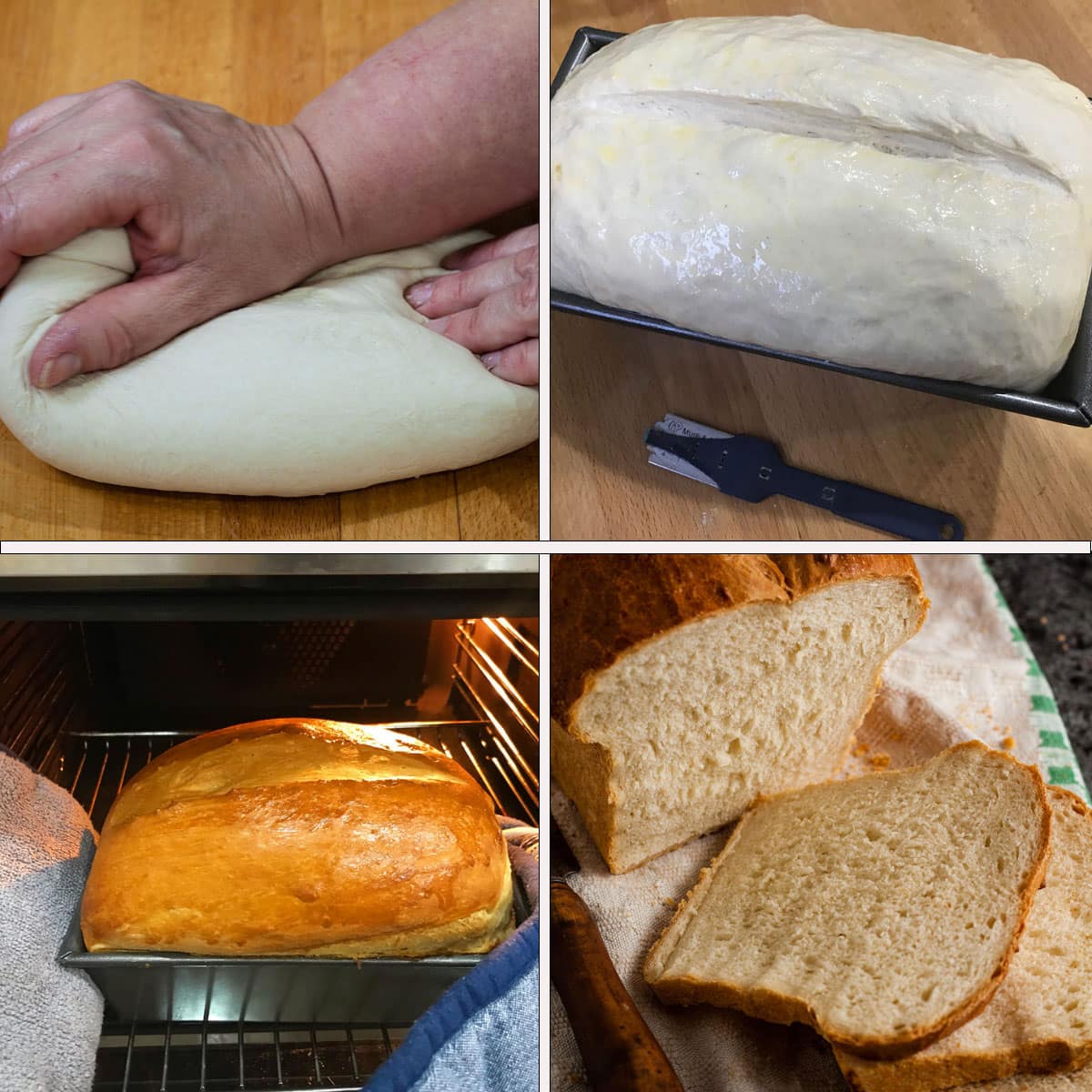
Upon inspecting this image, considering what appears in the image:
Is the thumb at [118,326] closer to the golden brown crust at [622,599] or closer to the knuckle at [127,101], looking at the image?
the knuckle at [127,101]

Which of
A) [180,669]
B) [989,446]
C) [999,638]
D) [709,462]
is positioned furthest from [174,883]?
[999,638]

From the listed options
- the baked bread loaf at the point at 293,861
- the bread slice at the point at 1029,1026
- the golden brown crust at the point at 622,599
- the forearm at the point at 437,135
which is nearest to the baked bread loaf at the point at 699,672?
the golden brown crust at the point at 622,599

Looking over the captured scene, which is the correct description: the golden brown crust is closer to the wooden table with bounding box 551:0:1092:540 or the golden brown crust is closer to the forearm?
the wooden table with bounding box 551:0:1092:540

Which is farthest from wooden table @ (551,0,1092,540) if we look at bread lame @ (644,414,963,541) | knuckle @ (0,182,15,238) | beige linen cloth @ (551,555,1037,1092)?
knuckle @ (0,182,15,238)

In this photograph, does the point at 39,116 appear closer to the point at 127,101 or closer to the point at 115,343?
the point at 127,101

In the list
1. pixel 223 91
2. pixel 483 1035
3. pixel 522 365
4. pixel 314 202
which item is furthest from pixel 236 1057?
pixel 223 91

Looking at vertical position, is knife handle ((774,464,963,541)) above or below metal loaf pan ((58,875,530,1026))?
above
